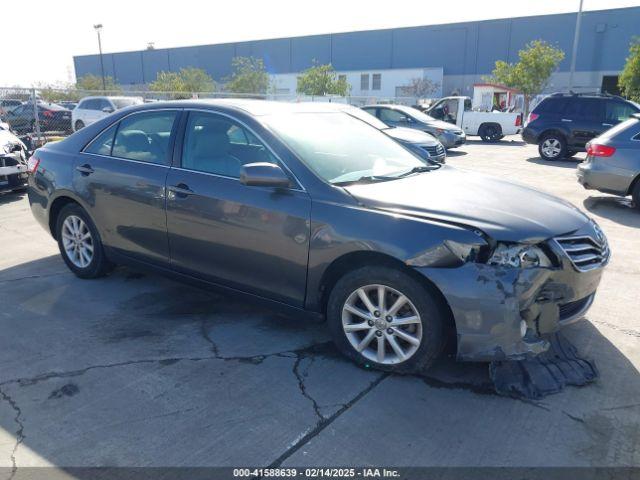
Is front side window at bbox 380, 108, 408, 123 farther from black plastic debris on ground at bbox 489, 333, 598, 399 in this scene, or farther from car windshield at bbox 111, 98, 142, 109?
black plastic debris on ground at bbox 489, 333, 598, 399

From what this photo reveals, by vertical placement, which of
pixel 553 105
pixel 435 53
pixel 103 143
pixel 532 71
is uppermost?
pixel 435 53

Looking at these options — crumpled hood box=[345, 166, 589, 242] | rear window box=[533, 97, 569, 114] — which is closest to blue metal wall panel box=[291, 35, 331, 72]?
rear window box=[533, 97, 569, 114]

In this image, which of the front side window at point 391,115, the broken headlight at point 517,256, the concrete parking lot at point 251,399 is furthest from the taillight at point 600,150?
the front side window at point 391,115

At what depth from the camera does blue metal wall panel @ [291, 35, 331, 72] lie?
63062 millimetres

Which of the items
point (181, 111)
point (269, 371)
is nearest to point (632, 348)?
point (269, 371)

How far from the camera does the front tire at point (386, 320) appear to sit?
3129mm

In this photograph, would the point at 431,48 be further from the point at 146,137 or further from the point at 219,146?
the point at 219,146

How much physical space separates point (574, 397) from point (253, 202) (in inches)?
94.9

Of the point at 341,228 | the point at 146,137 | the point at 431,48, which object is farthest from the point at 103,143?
the point at 431,48

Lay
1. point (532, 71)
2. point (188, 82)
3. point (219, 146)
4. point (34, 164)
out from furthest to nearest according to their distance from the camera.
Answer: point (188, 82) < point (532, 71) < point (34, 164) < point (219, 146)

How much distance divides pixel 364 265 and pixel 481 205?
2.76 ft

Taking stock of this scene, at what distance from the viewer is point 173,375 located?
3.40 m

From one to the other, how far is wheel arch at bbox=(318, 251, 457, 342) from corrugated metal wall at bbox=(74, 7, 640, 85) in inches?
2107

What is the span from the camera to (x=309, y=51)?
63844mm
